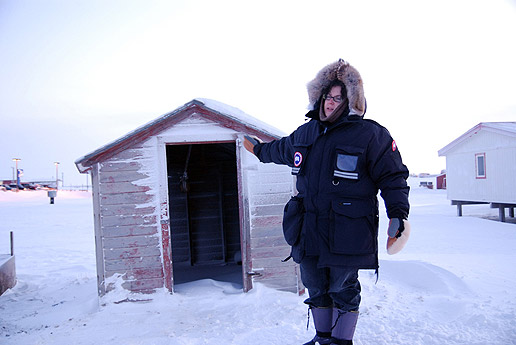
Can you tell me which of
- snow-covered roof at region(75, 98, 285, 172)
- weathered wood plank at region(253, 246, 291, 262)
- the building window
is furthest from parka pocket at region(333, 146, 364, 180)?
the building window

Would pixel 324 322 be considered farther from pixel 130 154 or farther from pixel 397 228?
pixel 130 154

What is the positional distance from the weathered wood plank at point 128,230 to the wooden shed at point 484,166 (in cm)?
→ 1263

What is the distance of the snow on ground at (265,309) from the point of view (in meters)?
3.66

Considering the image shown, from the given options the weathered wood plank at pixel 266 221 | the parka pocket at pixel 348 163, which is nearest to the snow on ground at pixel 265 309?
the weathered wood plank at pixel 266 221

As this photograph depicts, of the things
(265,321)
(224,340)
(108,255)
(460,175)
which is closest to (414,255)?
(265,321)

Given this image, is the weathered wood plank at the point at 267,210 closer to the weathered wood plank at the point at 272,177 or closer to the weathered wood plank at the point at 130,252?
the weathered wood plank at the point at 272,177

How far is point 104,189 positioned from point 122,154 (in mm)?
534

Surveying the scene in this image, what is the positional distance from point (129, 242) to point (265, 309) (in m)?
2.05

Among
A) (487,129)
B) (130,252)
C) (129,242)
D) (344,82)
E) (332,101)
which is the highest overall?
(487,129)

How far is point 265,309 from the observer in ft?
14.8

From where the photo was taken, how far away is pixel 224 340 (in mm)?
3635

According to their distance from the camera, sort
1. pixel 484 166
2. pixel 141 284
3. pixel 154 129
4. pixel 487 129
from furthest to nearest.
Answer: pixel 484 166 → pixel 487 129 → pixel 154 129 → pixel 141 284

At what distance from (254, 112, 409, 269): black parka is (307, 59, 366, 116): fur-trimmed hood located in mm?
93

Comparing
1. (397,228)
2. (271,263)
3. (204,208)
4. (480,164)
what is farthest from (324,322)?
(480,164)
